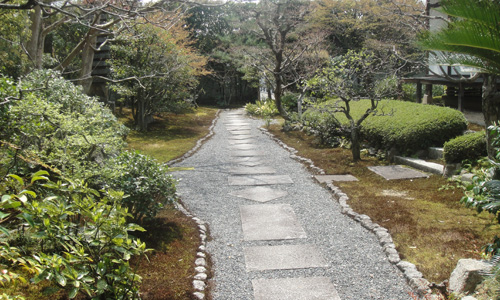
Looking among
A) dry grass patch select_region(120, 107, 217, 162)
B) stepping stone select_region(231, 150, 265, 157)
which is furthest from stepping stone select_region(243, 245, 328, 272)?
stepping stone select_region(231, 150, 265, 157)

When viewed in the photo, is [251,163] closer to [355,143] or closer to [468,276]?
[355,143]

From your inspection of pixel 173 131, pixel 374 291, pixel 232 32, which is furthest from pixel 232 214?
pixel 232 32

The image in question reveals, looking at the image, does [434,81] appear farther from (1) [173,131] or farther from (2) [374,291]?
(2) [374,291]

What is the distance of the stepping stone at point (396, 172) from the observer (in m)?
7.01

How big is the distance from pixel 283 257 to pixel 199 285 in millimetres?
1026

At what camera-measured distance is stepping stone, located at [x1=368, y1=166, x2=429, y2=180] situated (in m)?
7.01

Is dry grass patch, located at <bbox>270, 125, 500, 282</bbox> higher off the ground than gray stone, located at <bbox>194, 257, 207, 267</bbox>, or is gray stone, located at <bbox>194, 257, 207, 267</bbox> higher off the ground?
dry grass patch, located at <bbox>270, 125, 500, 282</bbox>

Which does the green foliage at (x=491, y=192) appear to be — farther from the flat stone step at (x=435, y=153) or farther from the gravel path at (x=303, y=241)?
the flat stone step at (x=435, y=153)

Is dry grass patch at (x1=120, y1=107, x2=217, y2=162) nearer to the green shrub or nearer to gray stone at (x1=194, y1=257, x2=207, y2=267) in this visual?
gray stone at (x1=194, y1=257, x2=207, y2=267)

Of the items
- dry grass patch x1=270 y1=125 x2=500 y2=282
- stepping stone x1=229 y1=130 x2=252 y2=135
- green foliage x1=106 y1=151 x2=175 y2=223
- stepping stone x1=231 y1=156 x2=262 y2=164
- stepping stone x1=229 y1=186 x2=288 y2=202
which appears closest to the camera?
dry grass patch x1=270 y1=125 x2=500 y2=282

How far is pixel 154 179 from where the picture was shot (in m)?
4.49

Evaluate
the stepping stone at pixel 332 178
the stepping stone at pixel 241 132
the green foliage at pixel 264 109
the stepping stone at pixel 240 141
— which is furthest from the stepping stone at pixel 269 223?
the green foliage at pixel 264 109

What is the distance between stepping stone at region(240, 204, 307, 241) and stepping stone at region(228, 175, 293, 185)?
1.35 m

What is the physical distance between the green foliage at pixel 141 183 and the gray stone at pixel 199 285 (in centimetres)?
112
